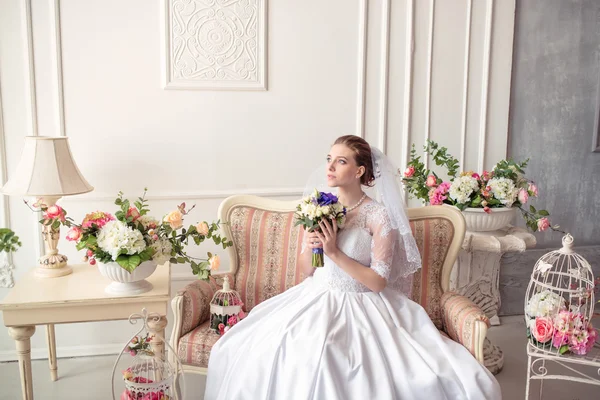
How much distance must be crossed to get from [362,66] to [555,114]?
1690 mm

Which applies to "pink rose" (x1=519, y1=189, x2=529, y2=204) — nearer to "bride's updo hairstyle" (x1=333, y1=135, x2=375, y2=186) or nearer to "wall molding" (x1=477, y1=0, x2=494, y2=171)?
"wall molding" (x1=477, y1=0, x2=494, y2=171)

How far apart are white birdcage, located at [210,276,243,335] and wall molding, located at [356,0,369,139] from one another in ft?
5.22

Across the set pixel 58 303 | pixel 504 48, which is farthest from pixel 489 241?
pixel 58 303

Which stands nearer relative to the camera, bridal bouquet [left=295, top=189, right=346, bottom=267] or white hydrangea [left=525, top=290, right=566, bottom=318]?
bridal bouquet [left=295, top=189, right=346, bottom=267]

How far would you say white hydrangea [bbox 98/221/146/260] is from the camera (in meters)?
2.74

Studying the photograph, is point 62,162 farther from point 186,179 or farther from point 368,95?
point 368,95

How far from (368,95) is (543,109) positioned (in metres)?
1.49

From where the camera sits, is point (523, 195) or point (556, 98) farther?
point (556, 98)

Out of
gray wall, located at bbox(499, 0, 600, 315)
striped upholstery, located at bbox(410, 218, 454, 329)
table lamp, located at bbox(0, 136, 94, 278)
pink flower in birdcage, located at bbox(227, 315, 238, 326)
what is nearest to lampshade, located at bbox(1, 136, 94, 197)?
table lamp, located at bbox(0, 136, 94, 278)

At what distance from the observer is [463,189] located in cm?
361

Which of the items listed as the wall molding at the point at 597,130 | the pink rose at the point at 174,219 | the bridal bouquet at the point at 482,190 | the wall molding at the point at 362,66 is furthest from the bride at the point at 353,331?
the wall molding at the point at 597,130

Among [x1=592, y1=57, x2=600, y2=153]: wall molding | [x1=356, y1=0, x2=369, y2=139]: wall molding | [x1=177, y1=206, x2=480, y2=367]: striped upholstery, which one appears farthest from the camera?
[x1=592, y1=57, x2=600, y2=153]: wall molding

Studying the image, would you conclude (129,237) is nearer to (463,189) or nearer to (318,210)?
(318,210)

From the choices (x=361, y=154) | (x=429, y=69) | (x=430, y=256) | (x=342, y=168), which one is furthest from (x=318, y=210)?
(x=429, y=69)
